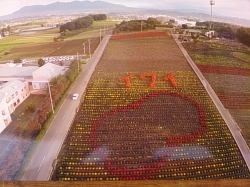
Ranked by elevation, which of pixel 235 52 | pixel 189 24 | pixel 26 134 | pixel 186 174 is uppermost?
pixel 189 24

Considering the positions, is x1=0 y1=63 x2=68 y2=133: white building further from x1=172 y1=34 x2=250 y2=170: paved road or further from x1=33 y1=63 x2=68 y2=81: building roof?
x1=172 y1=34 x2=250 y2=170: paved road

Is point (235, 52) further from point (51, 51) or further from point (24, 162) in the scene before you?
point (24, 162)

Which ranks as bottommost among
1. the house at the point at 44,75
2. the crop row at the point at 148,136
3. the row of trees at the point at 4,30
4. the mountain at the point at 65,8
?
the crop row at the point at 148,136

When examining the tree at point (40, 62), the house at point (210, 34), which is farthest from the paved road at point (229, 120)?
the tree at point (40, 62)

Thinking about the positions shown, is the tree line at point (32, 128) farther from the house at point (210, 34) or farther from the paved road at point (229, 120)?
the house at point (210, 34)

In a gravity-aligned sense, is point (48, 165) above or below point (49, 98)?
below

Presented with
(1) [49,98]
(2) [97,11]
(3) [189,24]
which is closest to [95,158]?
(1) [49,98]
